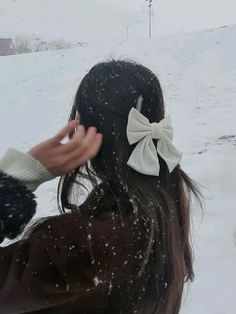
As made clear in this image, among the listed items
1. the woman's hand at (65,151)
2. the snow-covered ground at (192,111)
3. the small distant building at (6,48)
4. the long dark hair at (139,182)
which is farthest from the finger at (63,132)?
the small distant building at (6,48)

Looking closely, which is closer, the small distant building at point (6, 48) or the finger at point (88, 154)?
the finger at point (88, 154)

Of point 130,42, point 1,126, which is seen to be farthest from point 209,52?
point 1,126

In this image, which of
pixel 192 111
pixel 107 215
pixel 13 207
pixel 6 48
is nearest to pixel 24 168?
pixel 13 207

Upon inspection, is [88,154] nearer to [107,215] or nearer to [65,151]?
[65,151]

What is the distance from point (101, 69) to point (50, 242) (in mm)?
554

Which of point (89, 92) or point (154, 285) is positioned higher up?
point (89, 92)

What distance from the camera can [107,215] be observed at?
142cm

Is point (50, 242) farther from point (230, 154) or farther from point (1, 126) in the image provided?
point (1, 126)

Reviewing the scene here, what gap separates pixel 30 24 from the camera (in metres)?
54.5

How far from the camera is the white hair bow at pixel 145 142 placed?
1492 millimetres

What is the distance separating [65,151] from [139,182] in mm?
249

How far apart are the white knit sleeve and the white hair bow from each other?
248 mm

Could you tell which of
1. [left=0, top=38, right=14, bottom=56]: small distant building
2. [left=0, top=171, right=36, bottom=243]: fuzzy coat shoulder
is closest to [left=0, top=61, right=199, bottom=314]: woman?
[left=0, top=171, right=36, bottom=243]: fuzzy coat shoulder

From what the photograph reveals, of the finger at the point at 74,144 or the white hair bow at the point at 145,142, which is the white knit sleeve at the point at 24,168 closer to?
the finger at the point at 74,144
